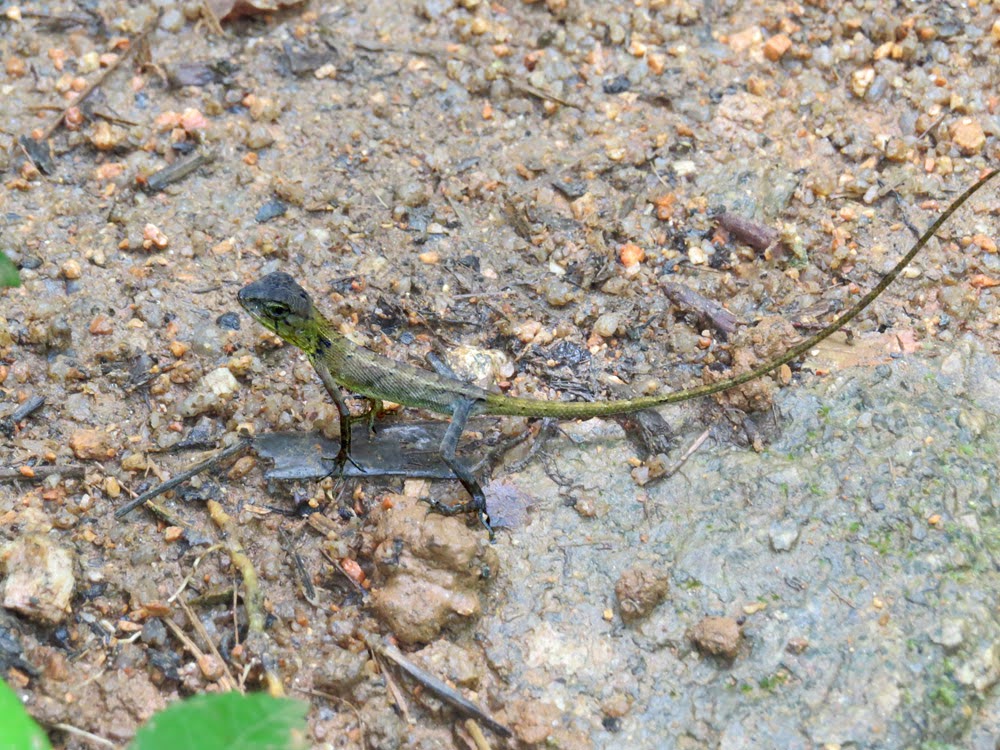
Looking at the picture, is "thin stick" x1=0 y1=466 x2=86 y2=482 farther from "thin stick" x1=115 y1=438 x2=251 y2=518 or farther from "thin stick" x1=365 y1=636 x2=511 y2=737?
"thin stick" x1=365 y1=636 x2=511 y2=737

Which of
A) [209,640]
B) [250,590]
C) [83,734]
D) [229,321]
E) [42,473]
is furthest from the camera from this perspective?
[229,321]

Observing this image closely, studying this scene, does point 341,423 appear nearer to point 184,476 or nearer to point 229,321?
point 184,476

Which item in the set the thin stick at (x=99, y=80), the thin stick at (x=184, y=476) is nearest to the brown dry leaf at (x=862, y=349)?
the thin stick at (x=184, y=476)

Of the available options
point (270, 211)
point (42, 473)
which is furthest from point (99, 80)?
point (42, 473)

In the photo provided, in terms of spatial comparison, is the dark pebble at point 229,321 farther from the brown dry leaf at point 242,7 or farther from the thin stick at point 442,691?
the brown dry leaf at point 242,7

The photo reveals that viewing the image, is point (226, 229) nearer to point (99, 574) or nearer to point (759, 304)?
point (99, 574)

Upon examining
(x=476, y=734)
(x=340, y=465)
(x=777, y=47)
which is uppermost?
(x=777, y=47)
